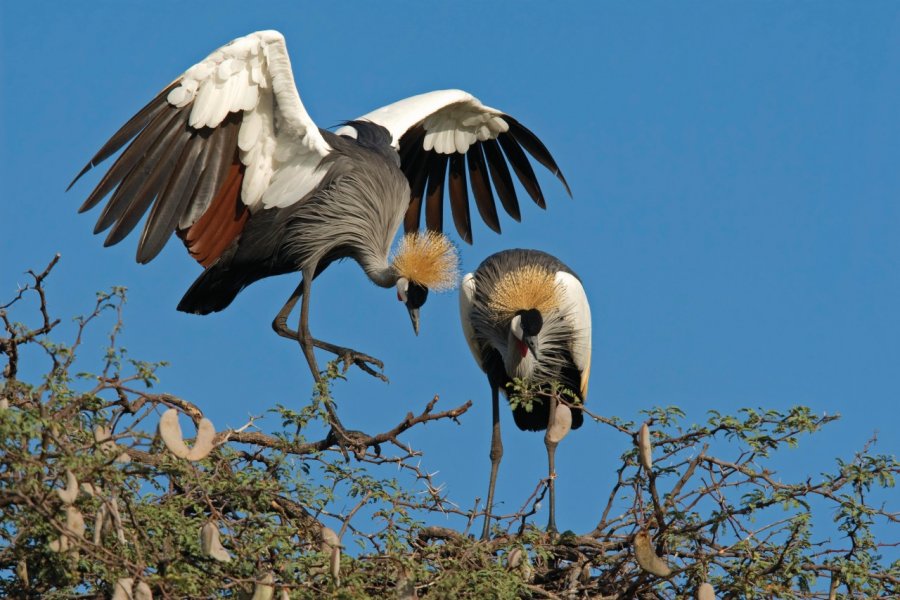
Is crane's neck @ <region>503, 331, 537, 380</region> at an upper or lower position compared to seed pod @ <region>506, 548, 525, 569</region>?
upper

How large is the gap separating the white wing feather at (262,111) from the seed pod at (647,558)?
270 centimetres

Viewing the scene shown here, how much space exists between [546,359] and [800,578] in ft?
7.64

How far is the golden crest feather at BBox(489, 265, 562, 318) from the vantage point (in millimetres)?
5953

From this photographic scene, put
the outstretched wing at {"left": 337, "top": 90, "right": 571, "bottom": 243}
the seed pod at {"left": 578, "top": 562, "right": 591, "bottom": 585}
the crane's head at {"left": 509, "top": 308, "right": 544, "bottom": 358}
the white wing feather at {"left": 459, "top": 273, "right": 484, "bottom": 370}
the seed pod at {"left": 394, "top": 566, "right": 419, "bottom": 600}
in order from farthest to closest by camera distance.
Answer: the outstretched wing at {"left": 337, "top": 90, "right": 571, "bottom": 243} < the white wing feather at {"left": 459, "top": 273, "right": 484, "bottom": 370} < the crane's head at {"left": 509, "top": 308, "right": 544, "bottom": 358} < the seed pod at {"left": 578, "top": 562, "right": 591, "bottom": 585} < the seed pod at {"left": 394, "top": 566, "right": 419, "bottom": 600}

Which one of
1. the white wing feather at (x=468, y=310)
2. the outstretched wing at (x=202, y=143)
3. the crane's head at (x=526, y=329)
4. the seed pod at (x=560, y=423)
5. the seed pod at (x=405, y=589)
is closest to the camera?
the seed pod at (x=405, y=589)

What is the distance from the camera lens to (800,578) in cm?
407

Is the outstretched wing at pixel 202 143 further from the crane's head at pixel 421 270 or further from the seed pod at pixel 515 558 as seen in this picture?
the seed pod at pixel 515 558

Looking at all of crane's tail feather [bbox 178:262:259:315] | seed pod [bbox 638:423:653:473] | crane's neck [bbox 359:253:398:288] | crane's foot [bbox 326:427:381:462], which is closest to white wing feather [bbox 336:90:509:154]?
crane's neck [bbox 359:253:398:288]

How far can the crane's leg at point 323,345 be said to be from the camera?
579 centimetres

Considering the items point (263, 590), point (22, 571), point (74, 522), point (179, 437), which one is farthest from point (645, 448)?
point (22, 571)

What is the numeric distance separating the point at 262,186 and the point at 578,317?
63.1 inches

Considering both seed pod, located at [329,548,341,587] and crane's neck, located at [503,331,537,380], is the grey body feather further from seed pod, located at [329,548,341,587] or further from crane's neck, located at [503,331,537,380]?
seed pod, located at [329,548,341,587]

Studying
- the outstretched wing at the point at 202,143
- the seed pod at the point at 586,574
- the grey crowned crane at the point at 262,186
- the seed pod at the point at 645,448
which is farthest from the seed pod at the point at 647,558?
the outstretched wing at the point at 202,143

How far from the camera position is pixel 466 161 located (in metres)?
7.39
